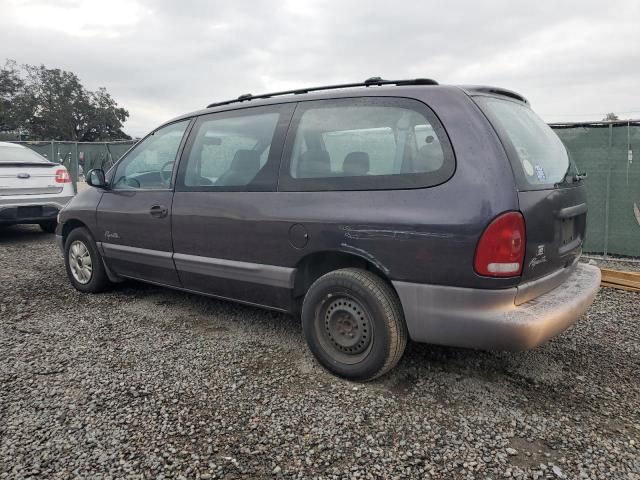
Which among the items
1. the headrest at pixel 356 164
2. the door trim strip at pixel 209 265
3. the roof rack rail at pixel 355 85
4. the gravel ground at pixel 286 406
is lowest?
the gravel ground at pixel 286 406

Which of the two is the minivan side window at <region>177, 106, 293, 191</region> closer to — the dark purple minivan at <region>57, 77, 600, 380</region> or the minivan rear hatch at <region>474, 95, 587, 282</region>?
the dark purple minivan at <region>57, 77, 600, 380</region>

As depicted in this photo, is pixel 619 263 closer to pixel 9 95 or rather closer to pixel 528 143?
pixel 528 143

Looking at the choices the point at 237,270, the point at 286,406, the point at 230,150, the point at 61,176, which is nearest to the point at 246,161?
the point at 230,150

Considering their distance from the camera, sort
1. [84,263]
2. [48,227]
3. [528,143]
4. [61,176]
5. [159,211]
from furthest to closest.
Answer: [48,227], [61,176], [84,263], [159,211], [528,143]

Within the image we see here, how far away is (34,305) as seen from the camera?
4.37m

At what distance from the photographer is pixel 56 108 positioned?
60.1 meters

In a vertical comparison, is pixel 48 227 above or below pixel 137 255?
below

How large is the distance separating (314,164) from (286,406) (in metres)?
1.46

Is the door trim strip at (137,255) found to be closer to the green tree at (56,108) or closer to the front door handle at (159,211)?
the front door handle at (159,211)

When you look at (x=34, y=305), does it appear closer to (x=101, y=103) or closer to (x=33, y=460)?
(x=33, y=460)

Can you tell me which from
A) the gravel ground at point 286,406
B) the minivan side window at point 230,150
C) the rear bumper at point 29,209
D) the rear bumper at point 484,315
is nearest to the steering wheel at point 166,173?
the minivan side window at point 230,150

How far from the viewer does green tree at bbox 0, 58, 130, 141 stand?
57.1 meters

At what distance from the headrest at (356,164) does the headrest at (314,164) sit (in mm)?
121

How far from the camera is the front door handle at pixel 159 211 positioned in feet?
12.2
